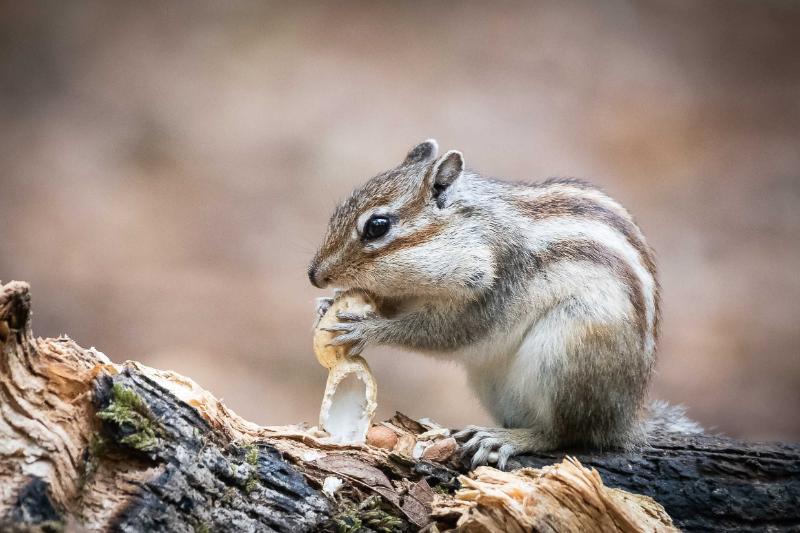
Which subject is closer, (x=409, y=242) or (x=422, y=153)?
(x=409, y=242)

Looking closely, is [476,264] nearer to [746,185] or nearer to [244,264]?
[244,264]

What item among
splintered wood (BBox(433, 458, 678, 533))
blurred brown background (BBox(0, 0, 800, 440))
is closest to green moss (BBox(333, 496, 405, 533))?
splintered wood (BBox(433, 458, 678, 533))

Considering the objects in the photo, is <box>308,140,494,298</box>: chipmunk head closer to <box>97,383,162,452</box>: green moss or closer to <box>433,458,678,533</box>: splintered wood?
<box>433,458,678,533</box>: splintered wood

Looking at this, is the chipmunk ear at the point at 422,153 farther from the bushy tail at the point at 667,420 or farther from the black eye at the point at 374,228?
the bushy tail at the point at 667,420

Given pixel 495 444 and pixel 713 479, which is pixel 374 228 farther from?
pixel 713 479

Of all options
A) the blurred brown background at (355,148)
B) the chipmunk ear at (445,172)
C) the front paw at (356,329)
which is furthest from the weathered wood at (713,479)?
the blurred brown background at (355,148)

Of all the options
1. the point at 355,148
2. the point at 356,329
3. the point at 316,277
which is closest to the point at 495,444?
the point at 356,329

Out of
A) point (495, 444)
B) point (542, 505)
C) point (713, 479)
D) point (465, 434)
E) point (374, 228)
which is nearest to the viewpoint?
point (542, 505)
